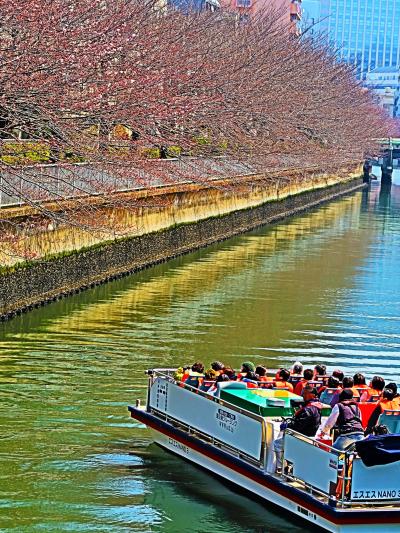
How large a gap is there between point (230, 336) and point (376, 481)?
17633 millimetres

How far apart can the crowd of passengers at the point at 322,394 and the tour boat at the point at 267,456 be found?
29 cm

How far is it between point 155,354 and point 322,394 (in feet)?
36.4

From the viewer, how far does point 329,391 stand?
20203mm

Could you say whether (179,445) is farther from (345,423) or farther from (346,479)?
(346,479)

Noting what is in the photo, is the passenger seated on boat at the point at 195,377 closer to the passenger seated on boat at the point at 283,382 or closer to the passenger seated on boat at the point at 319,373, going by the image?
the passenger seated on boat at the point at 283,382

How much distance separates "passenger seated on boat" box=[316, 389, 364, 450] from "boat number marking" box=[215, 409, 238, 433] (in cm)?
144

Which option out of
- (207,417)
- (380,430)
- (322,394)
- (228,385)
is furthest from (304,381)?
(380,430)

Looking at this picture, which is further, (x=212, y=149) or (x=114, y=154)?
(x=212, y=149)

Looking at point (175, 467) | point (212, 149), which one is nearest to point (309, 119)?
point (212, 149)

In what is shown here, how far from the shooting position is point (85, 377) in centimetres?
2783

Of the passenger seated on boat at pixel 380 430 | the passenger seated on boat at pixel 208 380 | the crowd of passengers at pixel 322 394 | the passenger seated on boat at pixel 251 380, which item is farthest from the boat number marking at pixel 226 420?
the passenger seated on boat at pixel 380 430

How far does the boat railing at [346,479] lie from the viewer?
55.5 ft

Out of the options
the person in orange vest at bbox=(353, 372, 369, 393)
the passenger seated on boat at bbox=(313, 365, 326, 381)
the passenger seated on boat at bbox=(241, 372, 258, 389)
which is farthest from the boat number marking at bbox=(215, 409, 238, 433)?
the passenger seated on boat at bbox=(313, 365, 326, 381)

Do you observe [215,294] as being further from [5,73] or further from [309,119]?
[309,119]
